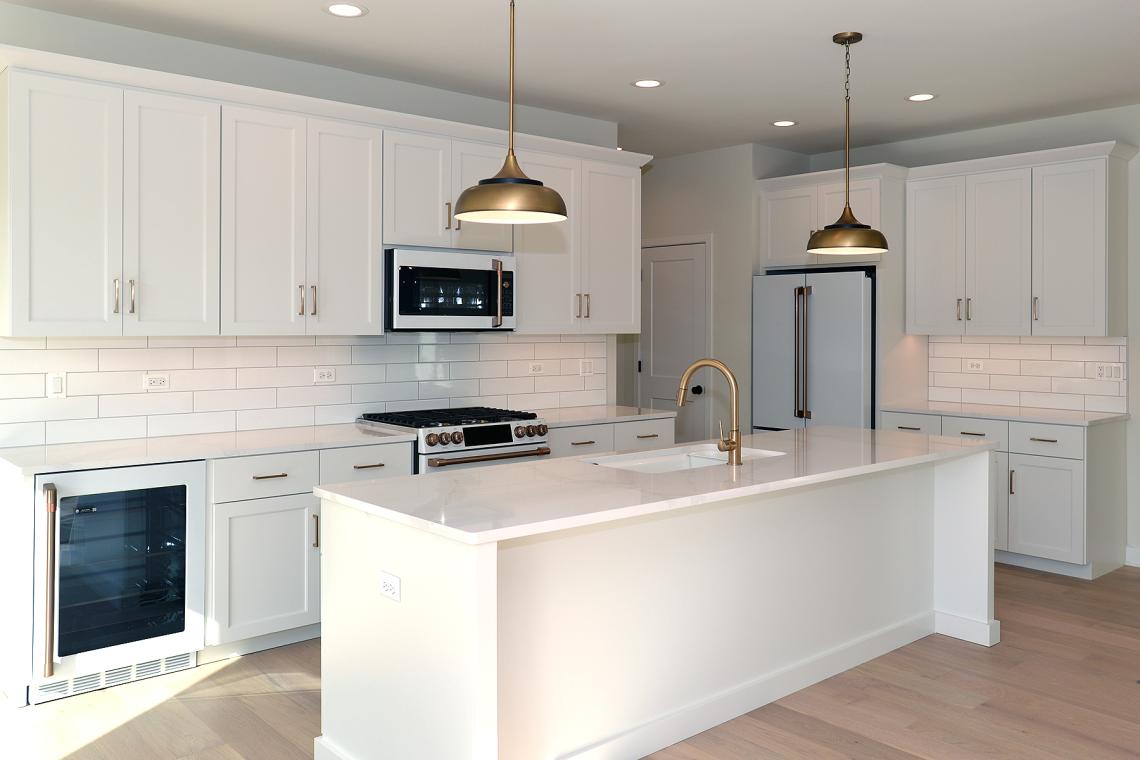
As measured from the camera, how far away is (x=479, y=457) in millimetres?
4414

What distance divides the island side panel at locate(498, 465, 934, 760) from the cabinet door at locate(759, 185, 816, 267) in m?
2.54

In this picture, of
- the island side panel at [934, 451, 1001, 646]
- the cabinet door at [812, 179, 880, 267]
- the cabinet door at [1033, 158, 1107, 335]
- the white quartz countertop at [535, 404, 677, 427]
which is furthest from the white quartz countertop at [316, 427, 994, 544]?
the cabinet door at [812, 179, 880, 267]

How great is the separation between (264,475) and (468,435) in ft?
3.20

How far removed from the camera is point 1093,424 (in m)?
5.16

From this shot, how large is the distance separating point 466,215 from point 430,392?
7.13 ft

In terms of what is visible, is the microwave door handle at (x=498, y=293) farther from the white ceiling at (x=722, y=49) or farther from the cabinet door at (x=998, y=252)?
the cabinet door at (x=998, y=252)

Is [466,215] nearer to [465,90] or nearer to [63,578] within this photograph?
[63,578]

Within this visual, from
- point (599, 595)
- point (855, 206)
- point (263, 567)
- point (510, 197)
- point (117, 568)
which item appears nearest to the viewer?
point (510, 197)

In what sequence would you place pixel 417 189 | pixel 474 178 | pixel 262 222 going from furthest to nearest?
pixel 474 178 < pixel 417 189 < pixel 262 222

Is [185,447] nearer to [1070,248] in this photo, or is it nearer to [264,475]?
[264,475]

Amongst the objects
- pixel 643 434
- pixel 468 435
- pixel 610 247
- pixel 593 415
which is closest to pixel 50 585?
pixel 468 435

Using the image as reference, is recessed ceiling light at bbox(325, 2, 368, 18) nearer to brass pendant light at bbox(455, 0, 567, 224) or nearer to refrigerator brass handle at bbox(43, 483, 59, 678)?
brass pendant light at bbox(455, 0, 567, 224)

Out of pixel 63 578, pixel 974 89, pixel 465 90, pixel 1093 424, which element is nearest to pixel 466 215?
pixel 63 578

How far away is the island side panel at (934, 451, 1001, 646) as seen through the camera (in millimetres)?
4086
